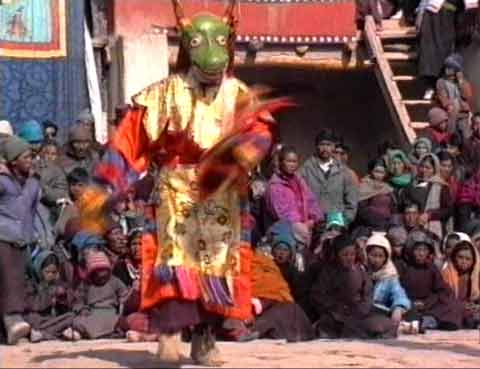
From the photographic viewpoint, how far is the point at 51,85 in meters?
17.0

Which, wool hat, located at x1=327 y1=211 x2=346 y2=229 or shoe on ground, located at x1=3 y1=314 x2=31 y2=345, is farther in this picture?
wool hat, located at x1=327 y1=211 x2=346 y2=229

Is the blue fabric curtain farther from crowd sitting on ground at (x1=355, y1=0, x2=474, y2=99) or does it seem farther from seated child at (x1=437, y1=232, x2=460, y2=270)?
seated child at (x1=437, y1=232, x2=460, y2=270)

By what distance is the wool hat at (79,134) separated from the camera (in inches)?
593

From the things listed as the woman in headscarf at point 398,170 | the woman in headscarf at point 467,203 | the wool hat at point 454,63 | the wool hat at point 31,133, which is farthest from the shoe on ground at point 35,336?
the wool hat at point 454,63

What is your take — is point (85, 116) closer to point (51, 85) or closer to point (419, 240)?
point (51, 85)

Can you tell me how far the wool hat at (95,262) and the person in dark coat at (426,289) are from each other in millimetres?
2268

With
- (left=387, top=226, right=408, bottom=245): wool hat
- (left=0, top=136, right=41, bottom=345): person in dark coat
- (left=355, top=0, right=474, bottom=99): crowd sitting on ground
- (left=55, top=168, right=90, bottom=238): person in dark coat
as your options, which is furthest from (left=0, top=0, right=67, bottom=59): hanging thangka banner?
(left=387, top=226, right=408, bottom=245): wool hat

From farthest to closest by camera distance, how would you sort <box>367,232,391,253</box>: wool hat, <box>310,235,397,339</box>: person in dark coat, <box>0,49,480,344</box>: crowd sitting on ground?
<box>367,232,391,253</box>: wool hat, <box>310,235,397,339</box>: person in dark coat, <box>0,49,480,344</box>: crowd sitting on ground

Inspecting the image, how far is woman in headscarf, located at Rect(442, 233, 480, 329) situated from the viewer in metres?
14.6

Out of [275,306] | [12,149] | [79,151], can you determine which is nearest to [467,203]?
[275,306]

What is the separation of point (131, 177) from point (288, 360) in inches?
65.1

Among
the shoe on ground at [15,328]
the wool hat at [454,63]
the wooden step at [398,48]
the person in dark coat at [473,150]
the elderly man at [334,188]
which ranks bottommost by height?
the shoe on ground at [15,328]

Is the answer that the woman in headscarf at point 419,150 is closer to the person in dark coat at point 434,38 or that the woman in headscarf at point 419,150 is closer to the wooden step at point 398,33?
the person in dark coat at point 434,38

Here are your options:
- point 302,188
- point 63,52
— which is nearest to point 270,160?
point 302,188
